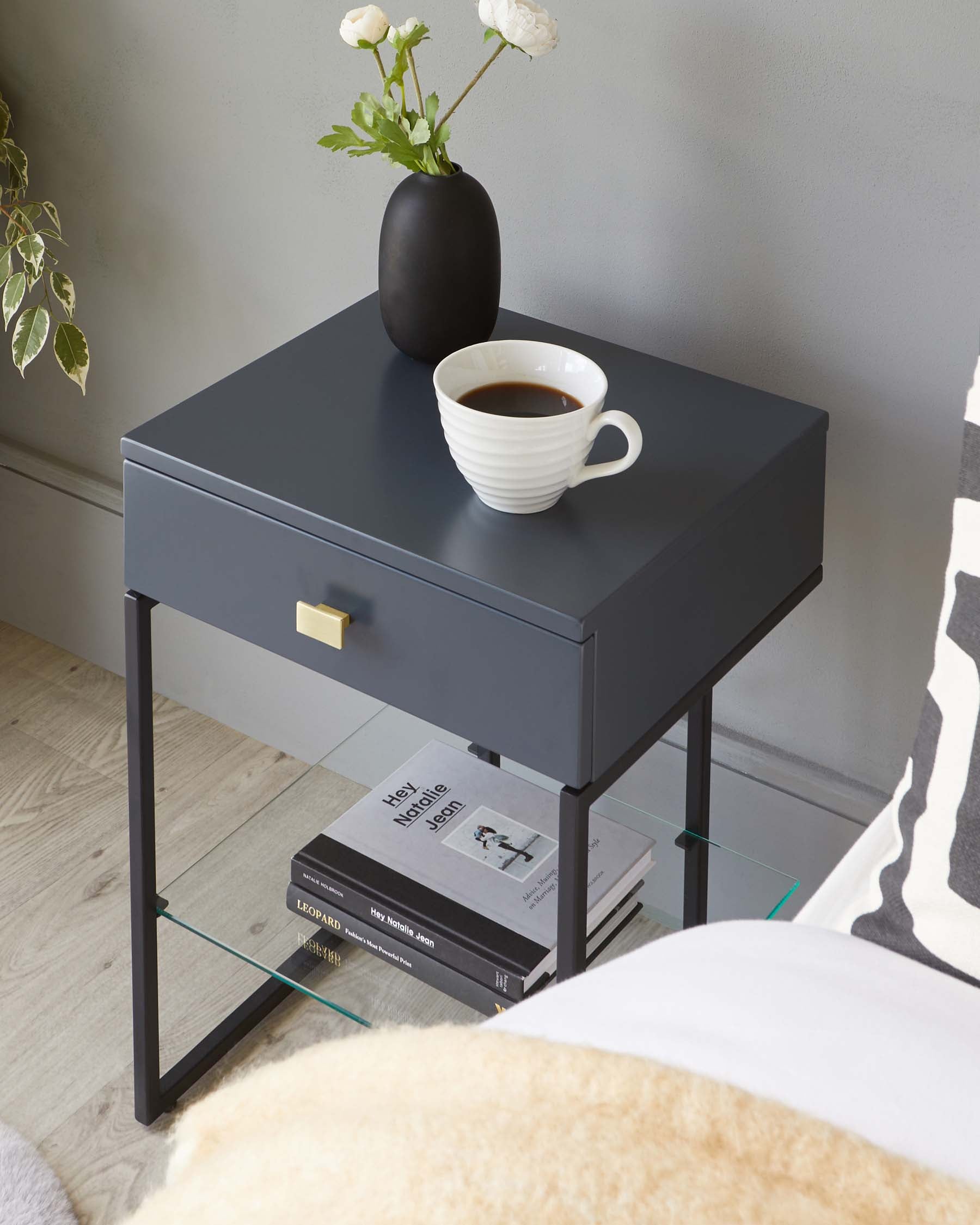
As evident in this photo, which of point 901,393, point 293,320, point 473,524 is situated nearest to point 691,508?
point 473,524

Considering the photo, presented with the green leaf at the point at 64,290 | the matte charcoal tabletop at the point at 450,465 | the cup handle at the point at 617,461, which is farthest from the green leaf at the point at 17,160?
the cup handle at the point at 617,461

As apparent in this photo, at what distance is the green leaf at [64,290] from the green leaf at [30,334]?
29 millimetres

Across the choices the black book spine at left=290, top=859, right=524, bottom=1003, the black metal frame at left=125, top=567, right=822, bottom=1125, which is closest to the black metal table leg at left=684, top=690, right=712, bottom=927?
the black metal frame at left=125, top=567, right=822, bottom=1125

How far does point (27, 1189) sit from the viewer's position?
4.08 feet

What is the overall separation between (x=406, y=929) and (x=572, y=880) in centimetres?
26

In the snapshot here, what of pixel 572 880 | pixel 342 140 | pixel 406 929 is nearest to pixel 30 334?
pixel 342 140

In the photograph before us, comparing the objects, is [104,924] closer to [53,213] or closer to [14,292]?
[14,292]

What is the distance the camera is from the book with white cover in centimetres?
116

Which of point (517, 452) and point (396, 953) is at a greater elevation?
point (517, 452)

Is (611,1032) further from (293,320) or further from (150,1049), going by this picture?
(293,320)

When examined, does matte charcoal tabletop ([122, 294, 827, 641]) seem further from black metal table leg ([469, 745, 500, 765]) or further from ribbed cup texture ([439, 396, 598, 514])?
black metal table leg ([469, 745, 500, 765])

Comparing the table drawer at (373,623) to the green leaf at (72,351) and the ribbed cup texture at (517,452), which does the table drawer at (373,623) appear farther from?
the green leaf at (72,351)

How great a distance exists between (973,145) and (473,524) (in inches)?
18.3

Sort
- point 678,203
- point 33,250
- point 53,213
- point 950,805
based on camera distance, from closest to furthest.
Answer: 1. point 950,805
2. point 678,203
3. point 33,250
4. point 53,213
